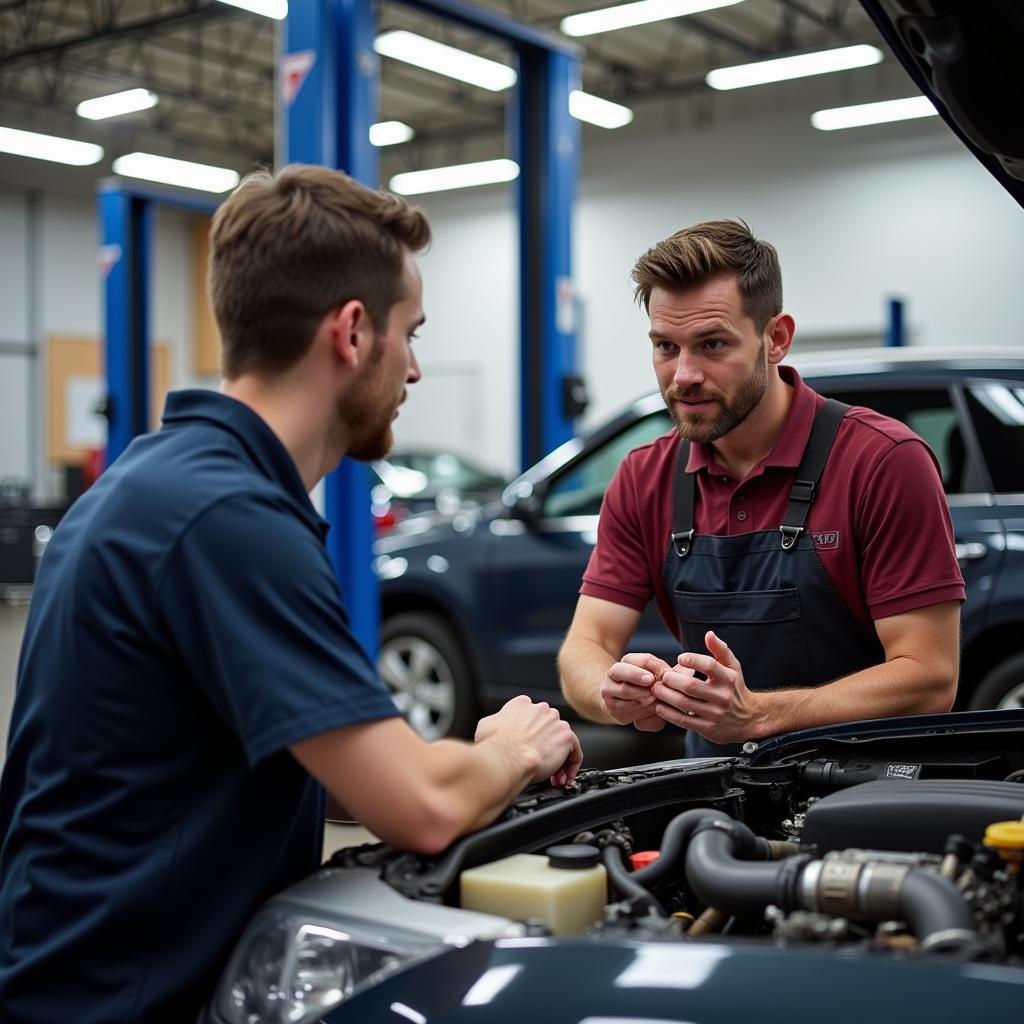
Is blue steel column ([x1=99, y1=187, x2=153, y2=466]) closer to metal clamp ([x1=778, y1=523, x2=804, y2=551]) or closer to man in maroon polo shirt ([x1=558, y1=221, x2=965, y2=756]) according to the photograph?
man in maroon polo shirt ([x1=558, y1=221, x2=965, y2=756])

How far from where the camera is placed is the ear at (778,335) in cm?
249

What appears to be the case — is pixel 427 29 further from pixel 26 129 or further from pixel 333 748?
pixel 333 748

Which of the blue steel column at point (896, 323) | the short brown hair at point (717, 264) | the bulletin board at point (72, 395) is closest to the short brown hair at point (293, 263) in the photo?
the short brown hair at point (717, 264)

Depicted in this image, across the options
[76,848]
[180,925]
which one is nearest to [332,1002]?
[180,925]

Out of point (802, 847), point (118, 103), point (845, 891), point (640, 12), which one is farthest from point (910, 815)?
point (118, 103)

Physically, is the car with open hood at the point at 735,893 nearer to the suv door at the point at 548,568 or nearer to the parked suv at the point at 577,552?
the parked suv at the point at 577,552

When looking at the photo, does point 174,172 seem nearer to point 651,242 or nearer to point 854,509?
point 651,242

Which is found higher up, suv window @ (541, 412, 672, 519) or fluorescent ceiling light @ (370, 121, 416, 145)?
fluorescent ceiling light @ (370, 121, 416, 145)

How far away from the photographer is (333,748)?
132cm

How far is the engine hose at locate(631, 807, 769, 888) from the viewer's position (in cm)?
154

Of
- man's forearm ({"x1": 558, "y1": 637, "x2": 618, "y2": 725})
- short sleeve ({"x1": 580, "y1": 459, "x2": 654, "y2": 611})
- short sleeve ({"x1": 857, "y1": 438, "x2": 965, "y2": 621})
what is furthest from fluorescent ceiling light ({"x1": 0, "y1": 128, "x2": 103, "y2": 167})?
short sleeve ({"x1": 857, "y1": 438, "x2": 965, "y2": 621})

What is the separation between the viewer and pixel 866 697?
225 cm

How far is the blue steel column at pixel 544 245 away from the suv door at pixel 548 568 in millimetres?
1070

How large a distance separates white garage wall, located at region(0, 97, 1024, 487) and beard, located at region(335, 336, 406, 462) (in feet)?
44.8
